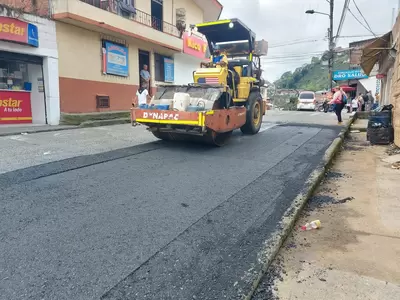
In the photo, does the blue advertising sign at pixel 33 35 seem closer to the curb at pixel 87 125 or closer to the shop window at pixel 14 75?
the shop window at pixel 14 75

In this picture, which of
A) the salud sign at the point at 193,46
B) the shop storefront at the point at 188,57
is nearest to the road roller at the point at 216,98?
the salud sign at the point at 193,46

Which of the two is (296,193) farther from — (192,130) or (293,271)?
(192,130)

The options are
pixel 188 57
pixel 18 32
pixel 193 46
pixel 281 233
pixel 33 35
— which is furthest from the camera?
pixel 188 57

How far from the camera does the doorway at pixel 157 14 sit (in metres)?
16.6

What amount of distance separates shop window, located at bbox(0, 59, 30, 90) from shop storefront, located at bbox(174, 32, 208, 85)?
886 cm

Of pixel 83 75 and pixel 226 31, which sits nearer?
pixel 226 31

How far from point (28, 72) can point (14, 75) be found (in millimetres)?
619

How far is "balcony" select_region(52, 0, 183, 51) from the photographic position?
431 inches

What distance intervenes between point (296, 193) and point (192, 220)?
5.61ft

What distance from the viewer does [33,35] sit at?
10.3 meters

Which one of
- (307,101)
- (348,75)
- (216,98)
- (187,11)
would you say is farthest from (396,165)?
(348,75)

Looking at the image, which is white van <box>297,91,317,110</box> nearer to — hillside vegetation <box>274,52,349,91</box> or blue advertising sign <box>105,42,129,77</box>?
blue advertising sign <box>105,42,129,77</box>

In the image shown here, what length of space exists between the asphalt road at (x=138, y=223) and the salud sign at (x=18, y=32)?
20.1 ft

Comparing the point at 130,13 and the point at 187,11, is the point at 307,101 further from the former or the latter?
the point at 130,13
